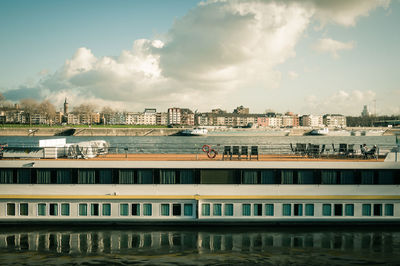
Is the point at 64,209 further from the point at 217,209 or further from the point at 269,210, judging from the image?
the point at 269,210

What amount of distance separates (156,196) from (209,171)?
2710mm

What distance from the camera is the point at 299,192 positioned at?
48.5ft

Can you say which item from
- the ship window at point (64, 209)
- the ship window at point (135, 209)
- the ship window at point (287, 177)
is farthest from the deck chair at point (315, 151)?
the ship window at point (64, 209)

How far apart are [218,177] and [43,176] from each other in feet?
27.3

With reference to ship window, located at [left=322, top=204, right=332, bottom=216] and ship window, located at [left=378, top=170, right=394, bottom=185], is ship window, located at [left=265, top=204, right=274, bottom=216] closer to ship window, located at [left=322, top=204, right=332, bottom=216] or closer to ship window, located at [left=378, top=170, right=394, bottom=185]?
ship window, located at [left=322, top=204, right=332, bottom=216]

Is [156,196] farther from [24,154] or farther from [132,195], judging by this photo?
[24,154]

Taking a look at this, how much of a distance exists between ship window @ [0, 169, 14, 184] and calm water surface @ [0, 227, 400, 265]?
2839 mm

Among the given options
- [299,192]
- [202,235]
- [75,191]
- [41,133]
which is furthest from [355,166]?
[41,133]

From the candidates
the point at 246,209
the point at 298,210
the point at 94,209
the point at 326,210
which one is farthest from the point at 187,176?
the point at 326,210

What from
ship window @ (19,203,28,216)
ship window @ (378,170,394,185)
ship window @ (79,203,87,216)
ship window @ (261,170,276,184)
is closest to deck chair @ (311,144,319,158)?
ship window @ (378,170,394,185)

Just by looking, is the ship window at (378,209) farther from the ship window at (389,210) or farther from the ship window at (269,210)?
the ship window at (269,210)

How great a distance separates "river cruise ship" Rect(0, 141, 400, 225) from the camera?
14.4m

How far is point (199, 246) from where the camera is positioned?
14.7 m

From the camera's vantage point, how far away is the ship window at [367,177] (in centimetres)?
1502
